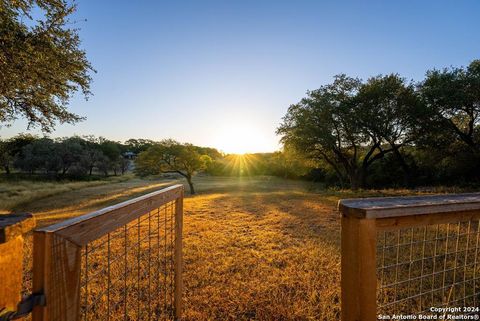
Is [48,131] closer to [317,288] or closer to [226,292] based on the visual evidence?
[226,292]

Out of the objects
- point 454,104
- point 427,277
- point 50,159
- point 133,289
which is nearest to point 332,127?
point 454,104

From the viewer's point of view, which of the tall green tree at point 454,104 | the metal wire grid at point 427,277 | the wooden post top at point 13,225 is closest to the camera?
the wooden post top at point 13,225

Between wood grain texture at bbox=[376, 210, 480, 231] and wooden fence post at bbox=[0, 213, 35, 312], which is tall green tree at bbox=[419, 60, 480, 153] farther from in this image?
wooden fence post at bbox=[0, 213, 35, 312]

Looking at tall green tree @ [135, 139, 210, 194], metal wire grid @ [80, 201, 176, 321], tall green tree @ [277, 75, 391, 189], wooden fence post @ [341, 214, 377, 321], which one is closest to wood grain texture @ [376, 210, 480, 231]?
wooden fence post @ [341, 214, 377, 321]

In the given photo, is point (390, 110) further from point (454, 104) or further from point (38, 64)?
point (38, 64)

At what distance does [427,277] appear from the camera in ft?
12.2

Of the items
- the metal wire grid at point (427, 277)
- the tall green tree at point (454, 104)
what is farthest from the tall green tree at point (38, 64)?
the tall green tree at point (454, 104)

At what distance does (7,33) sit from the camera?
5656mm

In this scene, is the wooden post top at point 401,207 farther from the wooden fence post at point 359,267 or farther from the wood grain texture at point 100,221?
the wood grain texture at point 100,221

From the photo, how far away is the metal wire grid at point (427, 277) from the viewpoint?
2166 mm

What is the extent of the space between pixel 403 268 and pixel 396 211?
3513 mm

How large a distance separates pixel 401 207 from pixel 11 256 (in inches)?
84.4

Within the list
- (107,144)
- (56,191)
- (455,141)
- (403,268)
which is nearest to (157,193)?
(403,268)

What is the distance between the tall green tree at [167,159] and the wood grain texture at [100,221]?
22184mm
